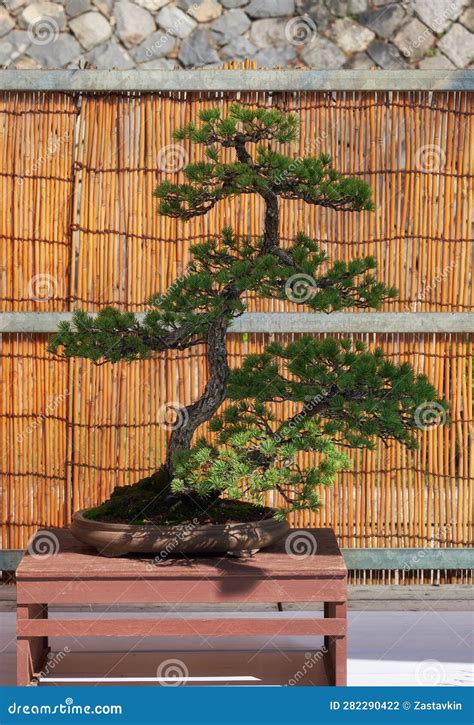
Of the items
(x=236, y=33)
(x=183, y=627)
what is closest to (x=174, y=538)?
(x=183, y=627)

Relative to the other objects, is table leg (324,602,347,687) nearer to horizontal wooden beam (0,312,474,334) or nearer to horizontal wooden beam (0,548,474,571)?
horizontal wooden beam (0,548,474,571)

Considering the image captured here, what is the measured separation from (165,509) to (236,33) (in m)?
2.51

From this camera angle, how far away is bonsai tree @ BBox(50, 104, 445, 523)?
97.6 inches

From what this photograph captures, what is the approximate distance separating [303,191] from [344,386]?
1.59 feet

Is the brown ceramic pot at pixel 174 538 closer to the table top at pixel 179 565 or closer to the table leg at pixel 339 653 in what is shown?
the table top at pixel 179 565

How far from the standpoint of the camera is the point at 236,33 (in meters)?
4.45

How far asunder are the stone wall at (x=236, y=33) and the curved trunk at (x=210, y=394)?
6.80 ft

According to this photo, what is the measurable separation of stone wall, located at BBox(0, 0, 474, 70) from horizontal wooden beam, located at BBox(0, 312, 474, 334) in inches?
51.6

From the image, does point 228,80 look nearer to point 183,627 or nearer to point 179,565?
point 179,565

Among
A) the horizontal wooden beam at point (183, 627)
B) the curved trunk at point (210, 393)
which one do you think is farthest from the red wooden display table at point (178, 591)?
the curved trunk at point (210, 393)

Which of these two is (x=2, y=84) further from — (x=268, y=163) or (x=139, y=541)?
(x=139, y=541)


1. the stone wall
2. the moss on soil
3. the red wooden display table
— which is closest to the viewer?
the red wooden display table

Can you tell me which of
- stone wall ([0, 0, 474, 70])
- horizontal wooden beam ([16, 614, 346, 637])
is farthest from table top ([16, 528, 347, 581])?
stone wall ([0, 0, 474, 70])

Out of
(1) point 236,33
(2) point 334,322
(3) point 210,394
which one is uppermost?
(1) point 236,33
